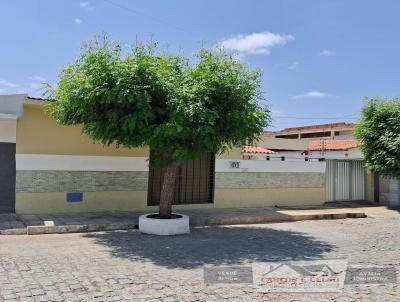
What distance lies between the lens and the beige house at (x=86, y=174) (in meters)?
11.4

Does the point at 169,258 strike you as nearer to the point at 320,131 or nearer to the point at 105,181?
the point at 105,181

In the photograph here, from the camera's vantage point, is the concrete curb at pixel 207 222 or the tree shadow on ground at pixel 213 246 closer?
the tree shadow on ground at pixel 213 246

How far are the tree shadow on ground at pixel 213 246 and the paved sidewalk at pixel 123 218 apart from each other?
2.11 ft

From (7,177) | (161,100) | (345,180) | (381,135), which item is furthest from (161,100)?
(345,180)

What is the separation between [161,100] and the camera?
9.40 metres

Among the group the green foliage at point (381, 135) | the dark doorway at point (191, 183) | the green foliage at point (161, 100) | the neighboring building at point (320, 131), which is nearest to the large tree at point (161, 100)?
the green foliage at point (161, 100)

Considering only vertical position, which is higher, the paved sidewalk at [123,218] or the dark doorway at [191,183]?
the dark doorway at [191,183]

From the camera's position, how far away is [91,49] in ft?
30.9

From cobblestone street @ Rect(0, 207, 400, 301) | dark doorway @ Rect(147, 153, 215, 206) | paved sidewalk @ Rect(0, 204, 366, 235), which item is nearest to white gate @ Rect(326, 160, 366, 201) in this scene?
paved sidewalk @ Rect(0, 204, 366, 235)

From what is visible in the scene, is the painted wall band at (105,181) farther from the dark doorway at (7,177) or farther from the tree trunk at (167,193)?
the tree trunk at (167,193)

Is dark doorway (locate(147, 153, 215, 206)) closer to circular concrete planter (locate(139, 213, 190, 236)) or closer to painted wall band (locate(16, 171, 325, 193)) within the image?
painted wall band (locate(16, 171, 325, 193))

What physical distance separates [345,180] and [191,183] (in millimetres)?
8771

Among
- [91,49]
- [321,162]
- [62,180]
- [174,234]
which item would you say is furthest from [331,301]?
[321,162]

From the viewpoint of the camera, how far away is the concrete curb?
9.58 metres
